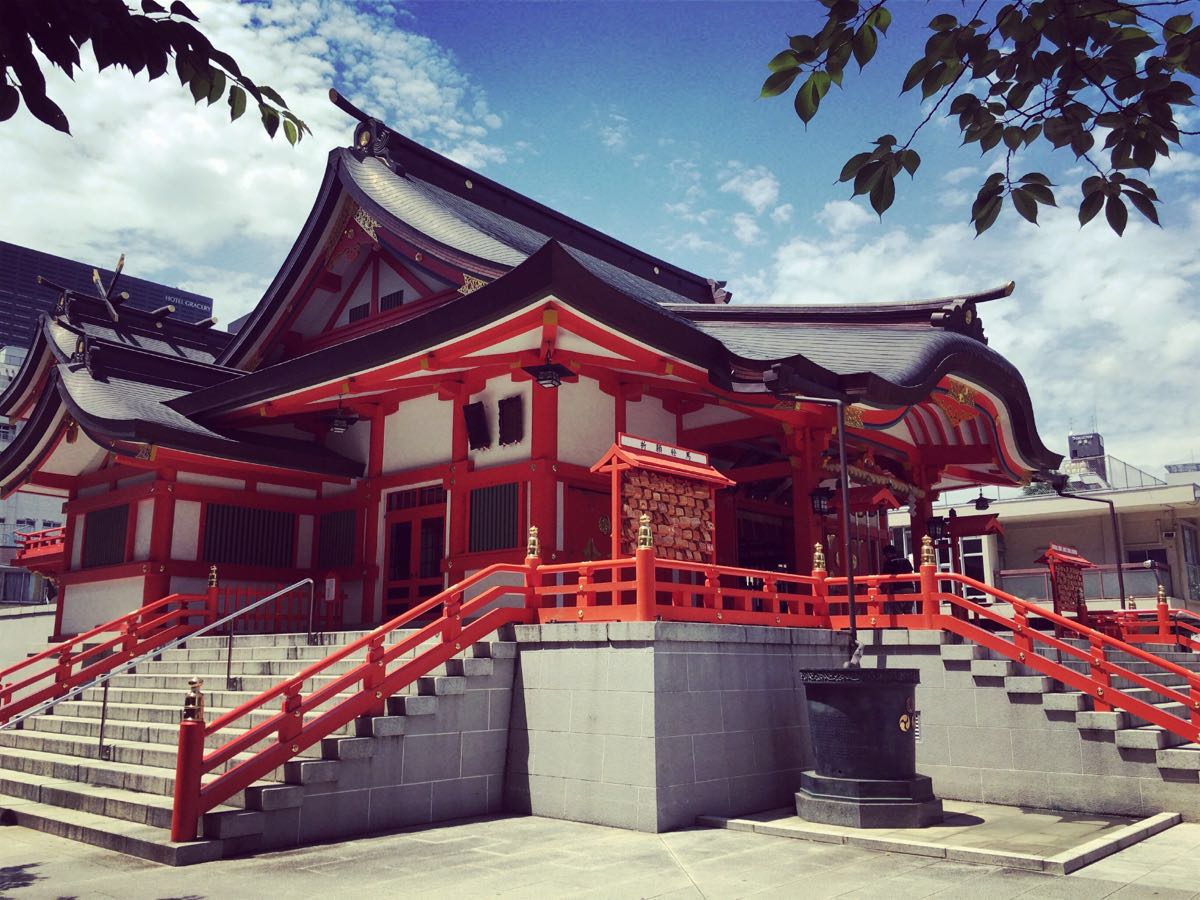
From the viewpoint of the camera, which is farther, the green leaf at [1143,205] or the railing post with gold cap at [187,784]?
the railing post with gold cap at [187,784]

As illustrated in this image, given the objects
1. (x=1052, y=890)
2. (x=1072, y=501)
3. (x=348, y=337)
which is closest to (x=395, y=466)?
(x=348, y=337)

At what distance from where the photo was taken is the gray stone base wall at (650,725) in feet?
31.2

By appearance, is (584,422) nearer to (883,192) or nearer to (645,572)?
(645,572)

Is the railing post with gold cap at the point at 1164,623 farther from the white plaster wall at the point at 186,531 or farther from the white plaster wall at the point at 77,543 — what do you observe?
the white plaster wall at the point at 77,543

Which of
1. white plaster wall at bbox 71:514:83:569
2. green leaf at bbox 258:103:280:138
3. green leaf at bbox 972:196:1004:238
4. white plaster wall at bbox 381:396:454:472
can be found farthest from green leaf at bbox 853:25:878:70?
white plaster wall at bbox 71:514:83:569

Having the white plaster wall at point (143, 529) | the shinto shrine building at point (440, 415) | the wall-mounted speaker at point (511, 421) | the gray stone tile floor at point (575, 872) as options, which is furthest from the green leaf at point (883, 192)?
the white plaster wall at point (143, 529)

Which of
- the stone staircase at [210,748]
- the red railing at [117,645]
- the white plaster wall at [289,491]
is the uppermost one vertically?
the white plaster wall at [289,491]

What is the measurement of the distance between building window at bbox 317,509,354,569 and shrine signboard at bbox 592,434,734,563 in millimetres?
6891

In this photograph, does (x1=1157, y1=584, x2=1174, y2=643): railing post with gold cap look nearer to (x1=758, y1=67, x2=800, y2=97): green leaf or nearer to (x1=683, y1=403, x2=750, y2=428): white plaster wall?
(x1=683, y1=403, x2=750, y2=428): white plaster wall

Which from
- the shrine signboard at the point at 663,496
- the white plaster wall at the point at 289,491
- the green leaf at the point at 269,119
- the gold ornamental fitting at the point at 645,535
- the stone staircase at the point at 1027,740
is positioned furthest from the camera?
the white plaster wall at the point at 289,491

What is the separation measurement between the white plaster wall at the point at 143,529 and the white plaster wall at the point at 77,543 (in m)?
2.05

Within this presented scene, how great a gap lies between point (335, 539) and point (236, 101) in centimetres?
1342

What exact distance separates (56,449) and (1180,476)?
42110 mm

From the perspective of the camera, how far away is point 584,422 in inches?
561
